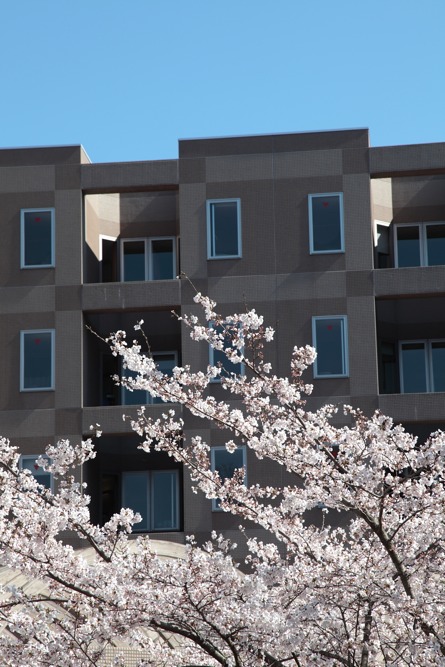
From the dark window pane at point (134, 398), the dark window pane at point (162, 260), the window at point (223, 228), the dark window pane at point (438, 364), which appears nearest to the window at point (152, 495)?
the dark window pane at point (134, 398)

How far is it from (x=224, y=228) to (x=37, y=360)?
5.84 metres

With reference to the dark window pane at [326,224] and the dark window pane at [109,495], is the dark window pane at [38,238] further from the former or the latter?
the dark window pane at [326,224]

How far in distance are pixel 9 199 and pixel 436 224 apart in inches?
450

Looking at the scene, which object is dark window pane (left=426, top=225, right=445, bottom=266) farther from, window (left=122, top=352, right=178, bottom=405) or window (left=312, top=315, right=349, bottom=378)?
window (left=122, top=352, right=178, bottom=405)

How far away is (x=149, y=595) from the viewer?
10141mm

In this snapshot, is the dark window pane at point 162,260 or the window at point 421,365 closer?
the window at point 421,365

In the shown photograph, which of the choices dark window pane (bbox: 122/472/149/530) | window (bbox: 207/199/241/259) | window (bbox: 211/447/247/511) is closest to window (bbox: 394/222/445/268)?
window (bbox: 207/199/241/259)

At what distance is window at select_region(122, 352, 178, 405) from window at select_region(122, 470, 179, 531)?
1.87 metres

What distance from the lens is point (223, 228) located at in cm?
2988

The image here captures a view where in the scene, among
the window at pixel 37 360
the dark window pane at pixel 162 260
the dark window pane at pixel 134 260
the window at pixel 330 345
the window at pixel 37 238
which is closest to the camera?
the window at pixel 330 345

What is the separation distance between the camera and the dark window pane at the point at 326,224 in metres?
29.6

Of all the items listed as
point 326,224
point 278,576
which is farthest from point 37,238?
point 278,576

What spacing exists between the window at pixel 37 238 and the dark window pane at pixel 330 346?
714cm

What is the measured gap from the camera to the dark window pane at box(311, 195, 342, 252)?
97.0 feet
